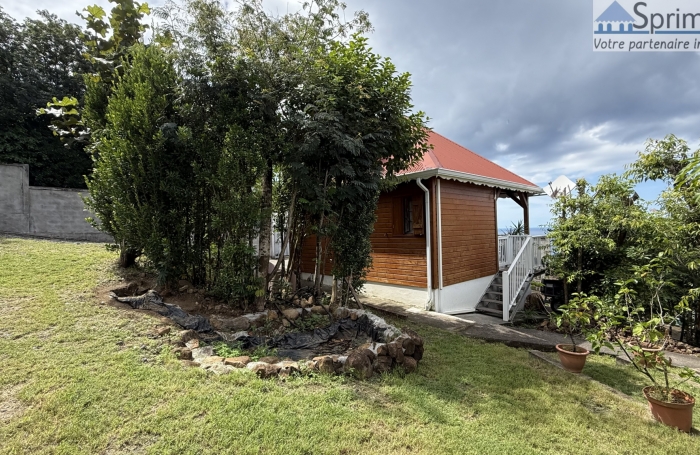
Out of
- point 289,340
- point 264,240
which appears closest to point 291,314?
point 289,340

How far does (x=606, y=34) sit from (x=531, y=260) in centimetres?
522

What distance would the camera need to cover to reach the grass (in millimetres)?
2201

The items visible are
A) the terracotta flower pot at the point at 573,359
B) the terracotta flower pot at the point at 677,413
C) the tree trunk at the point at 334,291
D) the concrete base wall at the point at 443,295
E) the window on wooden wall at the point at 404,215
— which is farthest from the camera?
the window on wooden wall at the point at 404,215

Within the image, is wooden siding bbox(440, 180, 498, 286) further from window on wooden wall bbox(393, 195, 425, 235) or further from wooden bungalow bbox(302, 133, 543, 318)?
window on wooden wall bbox(393, 195, 425, 235)

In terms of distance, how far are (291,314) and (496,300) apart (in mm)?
5654

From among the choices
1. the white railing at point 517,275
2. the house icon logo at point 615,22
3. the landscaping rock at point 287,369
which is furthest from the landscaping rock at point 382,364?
the house icon logo at point 615,22

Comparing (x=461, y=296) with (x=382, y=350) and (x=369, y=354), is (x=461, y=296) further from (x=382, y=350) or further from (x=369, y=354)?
(x=369, y=354)

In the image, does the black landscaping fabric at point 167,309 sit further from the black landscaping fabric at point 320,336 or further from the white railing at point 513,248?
the white railing at point 513,248

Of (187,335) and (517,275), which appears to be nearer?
(187,335)

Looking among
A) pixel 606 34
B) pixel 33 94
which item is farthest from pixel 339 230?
pixel 33 94

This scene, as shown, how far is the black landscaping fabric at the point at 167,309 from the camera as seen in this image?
4102 mm

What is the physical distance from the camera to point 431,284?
712 cm

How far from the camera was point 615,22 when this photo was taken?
5.51 meters

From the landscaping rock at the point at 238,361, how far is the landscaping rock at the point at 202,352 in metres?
0.35
